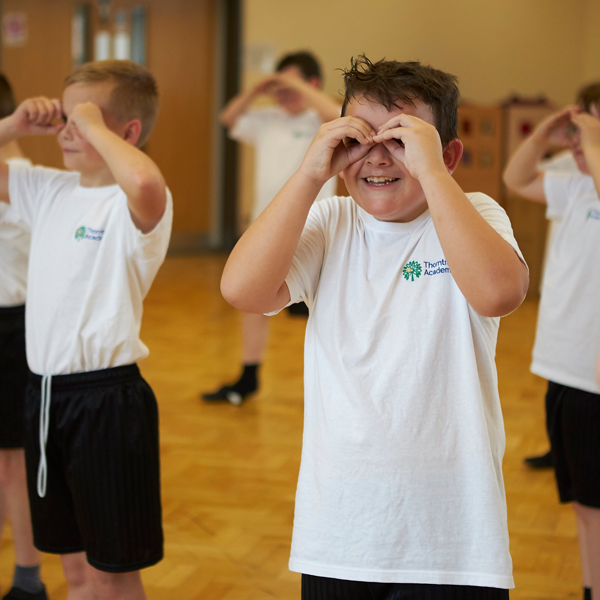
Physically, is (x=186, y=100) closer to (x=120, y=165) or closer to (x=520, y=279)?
(x=120, y=165)

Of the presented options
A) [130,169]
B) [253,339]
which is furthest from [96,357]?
[253,339]

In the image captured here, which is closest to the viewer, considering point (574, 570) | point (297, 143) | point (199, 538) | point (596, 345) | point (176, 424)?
point (596, 345)

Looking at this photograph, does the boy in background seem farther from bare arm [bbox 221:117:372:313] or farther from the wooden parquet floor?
bare arm [bbox 221:117:372:313]

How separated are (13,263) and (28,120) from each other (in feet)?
1.24

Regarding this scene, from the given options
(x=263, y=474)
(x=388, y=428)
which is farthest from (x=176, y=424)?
(x=388, y=428)

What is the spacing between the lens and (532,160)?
2133 millimetres

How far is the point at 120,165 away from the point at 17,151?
0.90 meters

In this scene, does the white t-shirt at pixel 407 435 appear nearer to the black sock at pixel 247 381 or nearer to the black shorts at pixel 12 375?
the black shorts at pixel 12 375

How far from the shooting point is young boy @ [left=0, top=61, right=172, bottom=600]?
1478 millimetres

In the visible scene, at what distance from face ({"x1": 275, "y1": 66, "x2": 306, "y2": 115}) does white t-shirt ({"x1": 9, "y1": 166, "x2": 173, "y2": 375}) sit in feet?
7.43

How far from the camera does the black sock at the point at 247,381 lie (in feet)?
11.9

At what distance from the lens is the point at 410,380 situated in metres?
1.08

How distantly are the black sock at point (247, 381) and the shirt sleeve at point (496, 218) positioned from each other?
8.34 feet

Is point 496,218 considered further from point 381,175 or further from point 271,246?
point 271,246
